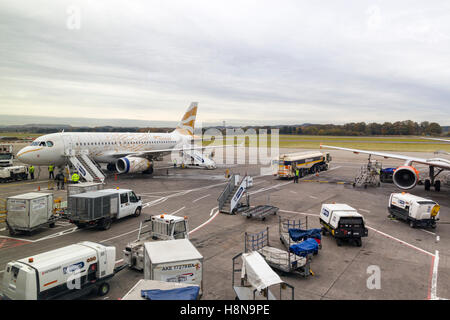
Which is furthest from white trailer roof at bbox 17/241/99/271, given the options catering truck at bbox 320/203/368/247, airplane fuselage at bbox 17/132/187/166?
airplane fuselage at bbox 17/132/187/166

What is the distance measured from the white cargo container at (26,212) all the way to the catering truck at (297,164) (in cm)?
2734

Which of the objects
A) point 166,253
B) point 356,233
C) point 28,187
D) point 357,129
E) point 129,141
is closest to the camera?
point 166,253

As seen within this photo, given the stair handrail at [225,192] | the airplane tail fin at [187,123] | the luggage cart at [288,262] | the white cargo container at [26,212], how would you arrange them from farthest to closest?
1. the airplane tail fin at [187,123]
2. the stair handrail at [225,192]
3. the white cargo container at [26,212]
4. the luggage cart at [288,262]

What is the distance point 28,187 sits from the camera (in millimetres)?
32219

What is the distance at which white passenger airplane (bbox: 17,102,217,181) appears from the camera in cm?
3256

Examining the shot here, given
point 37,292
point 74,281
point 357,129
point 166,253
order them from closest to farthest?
point 37,292 < point 74,281 < point 166,253 < point 357,129

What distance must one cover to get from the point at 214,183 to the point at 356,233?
70.8ft

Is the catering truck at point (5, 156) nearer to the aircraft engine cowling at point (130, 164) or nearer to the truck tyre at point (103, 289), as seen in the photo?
the aircraft engine cowling at point (130, 164)

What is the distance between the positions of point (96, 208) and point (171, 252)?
910 cm

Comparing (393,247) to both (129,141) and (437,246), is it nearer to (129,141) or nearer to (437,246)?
(437,246)

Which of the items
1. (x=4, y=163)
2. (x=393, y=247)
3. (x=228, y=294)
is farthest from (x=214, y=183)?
(x=4, y=163)

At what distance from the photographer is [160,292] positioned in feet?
26.4

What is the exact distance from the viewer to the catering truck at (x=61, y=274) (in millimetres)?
8695

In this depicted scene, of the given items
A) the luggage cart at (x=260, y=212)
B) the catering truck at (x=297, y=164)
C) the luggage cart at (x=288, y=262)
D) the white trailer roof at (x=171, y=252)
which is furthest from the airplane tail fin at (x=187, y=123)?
the white trailer roof at (x=171, y=252)
